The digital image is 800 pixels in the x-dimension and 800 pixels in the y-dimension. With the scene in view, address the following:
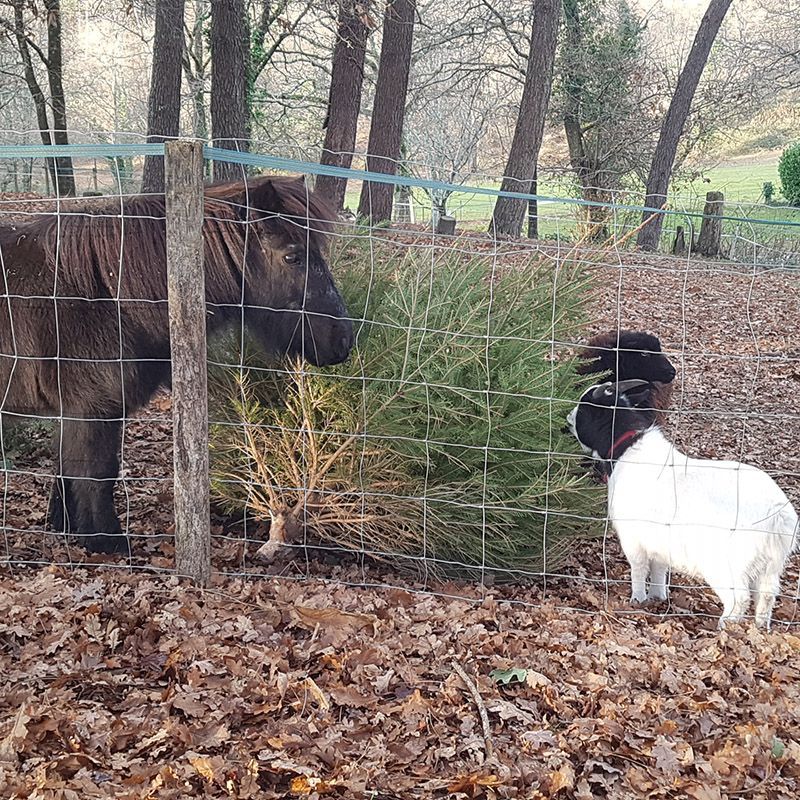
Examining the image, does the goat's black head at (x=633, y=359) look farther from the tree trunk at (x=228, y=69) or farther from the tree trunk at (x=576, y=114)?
the tree trunk at (x=576, y=114)

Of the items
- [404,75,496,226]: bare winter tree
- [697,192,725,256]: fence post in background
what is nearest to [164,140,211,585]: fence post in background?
[697,192,725,256]: fence post in background

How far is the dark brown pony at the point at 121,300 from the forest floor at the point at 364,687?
0.83 metres

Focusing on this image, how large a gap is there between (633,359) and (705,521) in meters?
1.91

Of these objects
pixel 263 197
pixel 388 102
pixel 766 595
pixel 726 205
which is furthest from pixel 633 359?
pixel 726 205

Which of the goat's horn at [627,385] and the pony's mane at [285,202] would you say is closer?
the pony's mane at [285,202]

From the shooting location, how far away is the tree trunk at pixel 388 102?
12.6 meters

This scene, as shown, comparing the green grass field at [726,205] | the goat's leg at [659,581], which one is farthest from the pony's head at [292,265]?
the green grass field at [726,205]

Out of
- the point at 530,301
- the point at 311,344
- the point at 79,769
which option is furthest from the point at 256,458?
the point at 79,769

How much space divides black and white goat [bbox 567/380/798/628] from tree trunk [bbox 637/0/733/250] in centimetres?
1221

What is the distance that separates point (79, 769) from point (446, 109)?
109ft

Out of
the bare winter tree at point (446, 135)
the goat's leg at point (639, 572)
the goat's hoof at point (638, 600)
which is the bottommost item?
the goat's hoof at point (638, 600)

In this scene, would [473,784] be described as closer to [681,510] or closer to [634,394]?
[681,510]

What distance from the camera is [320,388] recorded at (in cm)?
481

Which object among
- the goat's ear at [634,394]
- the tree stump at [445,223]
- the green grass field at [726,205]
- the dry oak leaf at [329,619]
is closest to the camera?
the dry oak leaf at [329,619]
